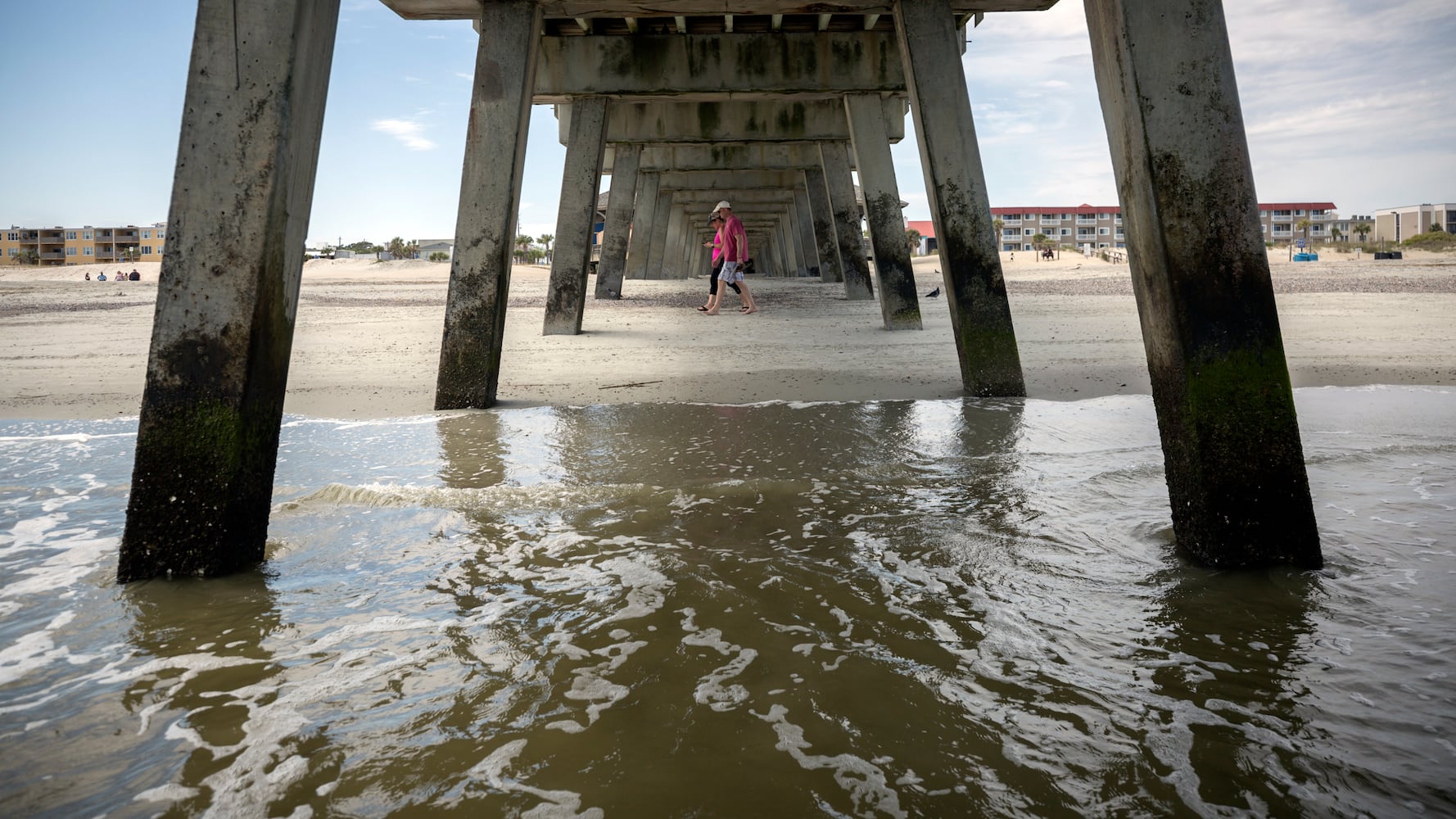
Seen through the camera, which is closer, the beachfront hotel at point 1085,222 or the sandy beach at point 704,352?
the sandy beach at point 704,352

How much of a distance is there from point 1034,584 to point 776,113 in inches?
590

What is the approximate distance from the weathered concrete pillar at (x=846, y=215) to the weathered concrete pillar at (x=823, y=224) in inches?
132

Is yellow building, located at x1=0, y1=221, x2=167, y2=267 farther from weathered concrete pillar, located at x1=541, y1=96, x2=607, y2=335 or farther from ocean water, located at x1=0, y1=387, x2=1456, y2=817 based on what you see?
ocean water, located at x1=0, y1=387, x2=1456, y2=817

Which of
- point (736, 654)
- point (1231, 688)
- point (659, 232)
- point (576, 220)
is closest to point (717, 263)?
point (576, 220)

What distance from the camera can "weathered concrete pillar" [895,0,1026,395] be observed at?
677 centimetres

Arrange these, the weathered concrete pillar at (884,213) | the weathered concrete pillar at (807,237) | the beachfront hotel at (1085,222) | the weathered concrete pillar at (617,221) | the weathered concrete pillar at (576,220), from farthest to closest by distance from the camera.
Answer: the beachfront hotel at (1085,222) → the weathered concrete pillar at (807,237) → the weathered concrete pillar at (617,221) → the weathered concrete pillar at (884,213) → the weathered concrete pillar at (576,220)

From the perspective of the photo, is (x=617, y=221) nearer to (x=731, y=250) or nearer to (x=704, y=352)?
(x=731, y=250)

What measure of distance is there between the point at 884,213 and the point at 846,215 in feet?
22.2

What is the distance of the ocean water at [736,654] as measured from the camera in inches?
71.0

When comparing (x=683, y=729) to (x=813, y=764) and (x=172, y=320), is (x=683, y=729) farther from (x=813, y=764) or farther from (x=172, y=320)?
(x=172, y=320)

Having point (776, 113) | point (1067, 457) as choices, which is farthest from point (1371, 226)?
point (1067, 457)

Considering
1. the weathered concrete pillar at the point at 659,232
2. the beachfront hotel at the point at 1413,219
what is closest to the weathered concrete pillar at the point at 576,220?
the weathered concrete pillar at the point at 659,232

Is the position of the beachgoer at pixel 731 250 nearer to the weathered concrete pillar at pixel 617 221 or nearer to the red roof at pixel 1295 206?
the weathered concrete pillar at pixel 617 221

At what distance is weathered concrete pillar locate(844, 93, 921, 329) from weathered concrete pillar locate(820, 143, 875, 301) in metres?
5.84
